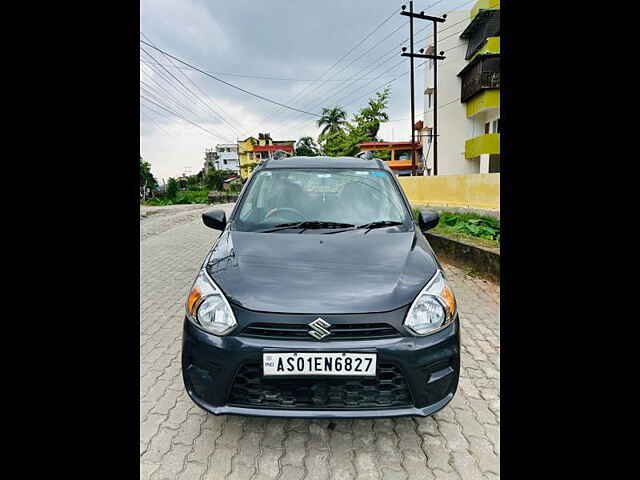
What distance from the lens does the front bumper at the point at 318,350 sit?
5.53 ft

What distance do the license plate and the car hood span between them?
0.21 metres

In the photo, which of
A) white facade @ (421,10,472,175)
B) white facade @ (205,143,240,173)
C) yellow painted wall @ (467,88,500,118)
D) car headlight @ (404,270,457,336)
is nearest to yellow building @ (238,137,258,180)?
white facade @ (205,143,240,173)

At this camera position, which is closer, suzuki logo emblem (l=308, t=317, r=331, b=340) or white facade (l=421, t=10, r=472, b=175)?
suzuki logo emblem (l=308, t=317, r=331, b=340)

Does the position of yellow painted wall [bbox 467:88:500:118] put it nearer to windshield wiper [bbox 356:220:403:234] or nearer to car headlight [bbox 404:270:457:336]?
windshield wiper [bbox 356:220:403:234]

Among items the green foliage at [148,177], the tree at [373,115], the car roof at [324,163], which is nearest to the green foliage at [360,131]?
the tree at [373,115]

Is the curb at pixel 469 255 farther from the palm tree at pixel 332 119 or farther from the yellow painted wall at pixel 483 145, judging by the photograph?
the palm tree at pixel 332 119

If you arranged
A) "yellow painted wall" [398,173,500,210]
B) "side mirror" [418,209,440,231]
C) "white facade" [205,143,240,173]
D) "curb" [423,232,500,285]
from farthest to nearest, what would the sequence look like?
"white facade" [205,143,240,173] < "yellow painted wall" [398,173,500,210] < "curb" [423,232,500,285] < "side mirror" [418,209,440,231]

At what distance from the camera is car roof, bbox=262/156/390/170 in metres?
3.29
